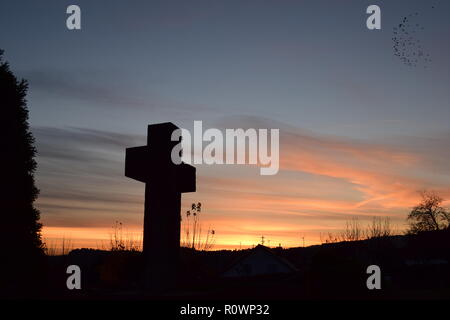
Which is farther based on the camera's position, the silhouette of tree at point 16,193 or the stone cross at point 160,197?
the silhouette of tree at point 16,193

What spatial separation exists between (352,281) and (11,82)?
12.8 metres

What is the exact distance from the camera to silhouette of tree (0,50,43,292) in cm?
1488

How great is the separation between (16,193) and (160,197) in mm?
7306

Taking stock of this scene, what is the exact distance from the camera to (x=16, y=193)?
50.1 feet

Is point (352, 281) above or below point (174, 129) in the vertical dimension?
below

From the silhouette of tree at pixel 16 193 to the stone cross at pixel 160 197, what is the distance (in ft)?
21.0

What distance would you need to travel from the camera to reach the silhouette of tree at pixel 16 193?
48.8 ft

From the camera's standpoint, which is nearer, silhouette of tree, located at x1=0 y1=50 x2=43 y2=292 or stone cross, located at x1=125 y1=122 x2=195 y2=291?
stone cross, located at x1=125 y1=122 x2=195 y2=291

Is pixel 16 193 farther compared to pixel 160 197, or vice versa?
pixel 16 193

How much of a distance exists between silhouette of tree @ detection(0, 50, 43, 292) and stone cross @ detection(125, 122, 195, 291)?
252 inches

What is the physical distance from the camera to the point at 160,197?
34.1ft
